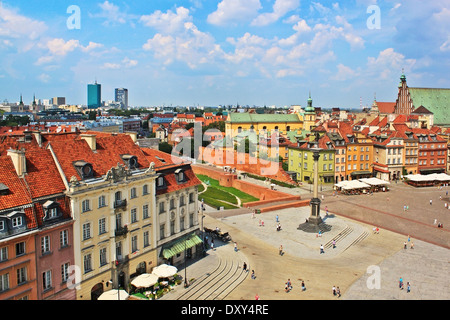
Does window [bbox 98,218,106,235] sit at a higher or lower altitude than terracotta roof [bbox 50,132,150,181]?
lower

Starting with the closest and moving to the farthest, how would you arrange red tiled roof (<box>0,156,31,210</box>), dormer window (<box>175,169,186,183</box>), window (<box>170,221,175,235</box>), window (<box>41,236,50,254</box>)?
red tiled roof (<box>0,156,31,210</box>) → window (<box>41,236,50,254</box>) → window (<box>170,221,175,235</box>) → dormer window (<box>175,169,186,183</box>)

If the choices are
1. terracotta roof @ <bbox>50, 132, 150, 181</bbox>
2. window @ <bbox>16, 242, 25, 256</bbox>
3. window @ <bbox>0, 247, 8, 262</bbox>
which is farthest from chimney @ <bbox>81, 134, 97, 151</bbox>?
window @ <bbox>0, 247, 8, 262</bbox>

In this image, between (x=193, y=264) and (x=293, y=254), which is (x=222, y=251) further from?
(x=293, y=254)

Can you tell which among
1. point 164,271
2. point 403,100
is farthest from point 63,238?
point 403,100

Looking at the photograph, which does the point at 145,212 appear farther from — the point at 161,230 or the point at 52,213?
the point at 52,213

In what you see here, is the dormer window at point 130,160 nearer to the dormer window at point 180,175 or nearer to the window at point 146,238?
the dormer window at point 180,175

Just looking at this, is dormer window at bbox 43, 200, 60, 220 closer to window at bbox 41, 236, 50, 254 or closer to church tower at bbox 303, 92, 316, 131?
window at bbox 41, 236, 50, 254
